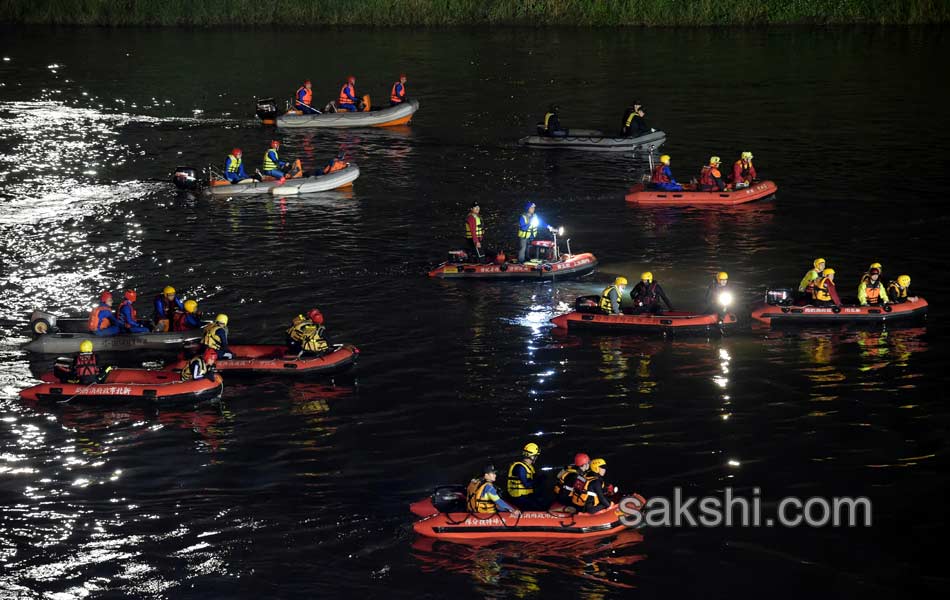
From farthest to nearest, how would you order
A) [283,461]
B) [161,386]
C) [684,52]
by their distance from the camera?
[684,52], [161,386], [283,461]

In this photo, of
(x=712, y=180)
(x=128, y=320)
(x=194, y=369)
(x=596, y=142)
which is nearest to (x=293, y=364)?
(x=194, y=369)

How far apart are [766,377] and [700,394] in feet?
7.47

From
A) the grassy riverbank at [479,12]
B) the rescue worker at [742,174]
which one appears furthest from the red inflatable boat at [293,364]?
the grassy riverbank at [479,12]

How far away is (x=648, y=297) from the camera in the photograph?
3547cm

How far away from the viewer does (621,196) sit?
51.8 m

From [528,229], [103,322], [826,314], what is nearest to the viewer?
[103,322]

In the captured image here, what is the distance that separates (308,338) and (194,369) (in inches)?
127

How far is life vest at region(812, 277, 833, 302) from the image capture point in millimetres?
35875

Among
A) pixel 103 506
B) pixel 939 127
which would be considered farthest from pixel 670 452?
pixel 939 127

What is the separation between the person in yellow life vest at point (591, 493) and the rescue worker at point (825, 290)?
568 inches

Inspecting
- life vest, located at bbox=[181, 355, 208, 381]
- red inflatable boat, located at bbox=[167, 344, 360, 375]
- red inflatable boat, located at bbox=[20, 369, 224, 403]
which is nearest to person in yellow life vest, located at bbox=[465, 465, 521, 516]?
red inflatable boat, located at bbox=[167, 344, 360, 375]

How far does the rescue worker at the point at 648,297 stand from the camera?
35375 mm

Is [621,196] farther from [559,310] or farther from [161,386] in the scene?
[161,386]

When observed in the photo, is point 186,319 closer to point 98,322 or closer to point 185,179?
point 98,322
